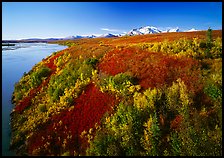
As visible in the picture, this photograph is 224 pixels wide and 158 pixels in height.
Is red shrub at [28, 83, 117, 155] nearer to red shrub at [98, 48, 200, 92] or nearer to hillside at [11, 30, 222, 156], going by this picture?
hillside at [11, 30, 222, 156]

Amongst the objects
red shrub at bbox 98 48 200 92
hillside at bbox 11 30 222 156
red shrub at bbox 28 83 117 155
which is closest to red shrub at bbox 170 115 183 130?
hillside at bbox 11 30 222 156

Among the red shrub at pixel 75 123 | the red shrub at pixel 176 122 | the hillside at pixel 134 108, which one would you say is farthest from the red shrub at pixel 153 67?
the red shrub at pixel 75 123

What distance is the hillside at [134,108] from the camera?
1412cm

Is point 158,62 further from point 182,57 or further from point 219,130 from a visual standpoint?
point 219,130

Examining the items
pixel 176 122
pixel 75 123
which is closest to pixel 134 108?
pixel 176 122

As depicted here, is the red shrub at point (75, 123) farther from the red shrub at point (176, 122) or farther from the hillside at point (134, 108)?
the red shrub at point (176, 122)

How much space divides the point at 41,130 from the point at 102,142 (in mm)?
5810

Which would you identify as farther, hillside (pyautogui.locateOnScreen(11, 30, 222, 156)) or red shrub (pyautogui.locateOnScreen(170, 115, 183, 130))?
red shrub (pyautogui.locateOnScreen(170, 115, 183, 130))

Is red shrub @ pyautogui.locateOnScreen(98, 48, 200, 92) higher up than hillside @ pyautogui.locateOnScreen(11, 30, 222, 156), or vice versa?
red shrub @ pyautogui.locateOnScreen(98, 48, 200, 92)

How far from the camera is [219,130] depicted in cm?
1348

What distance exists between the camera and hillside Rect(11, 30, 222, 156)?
14.1 metres

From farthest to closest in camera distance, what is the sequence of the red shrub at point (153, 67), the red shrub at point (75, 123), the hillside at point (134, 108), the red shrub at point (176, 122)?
1. the red shrub at point (153, 67)
2. the red shrub at point (75, 123)
3. the red shrub at point (176, 122)
4. the hillside at point (134, 108)

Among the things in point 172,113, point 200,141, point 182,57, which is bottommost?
point 200,141

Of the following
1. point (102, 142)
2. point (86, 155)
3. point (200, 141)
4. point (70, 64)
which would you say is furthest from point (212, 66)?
point (70, 64)
